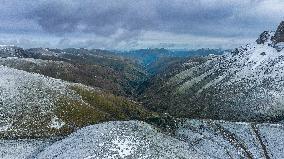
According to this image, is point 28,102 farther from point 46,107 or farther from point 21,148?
point 21,148

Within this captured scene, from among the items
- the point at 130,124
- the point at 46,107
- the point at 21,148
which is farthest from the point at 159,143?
the point at 46,107

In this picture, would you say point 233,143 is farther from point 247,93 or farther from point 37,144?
point 247,93

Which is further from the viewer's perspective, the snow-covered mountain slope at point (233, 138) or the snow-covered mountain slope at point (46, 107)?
the snow-covered mountain slope at point (46, 107)

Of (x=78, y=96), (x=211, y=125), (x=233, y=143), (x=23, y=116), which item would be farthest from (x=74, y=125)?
(x=233, y=143)

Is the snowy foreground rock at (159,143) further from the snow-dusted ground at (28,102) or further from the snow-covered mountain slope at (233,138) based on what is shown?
the snow-dusted ground at (28,102)

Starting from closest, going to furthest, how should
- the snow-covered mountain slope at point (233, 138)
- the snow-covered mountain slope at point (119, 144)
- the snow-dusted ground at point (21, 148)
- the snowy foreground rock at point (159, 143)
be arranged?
the snow-covered mountain slope at point (119, 144), the snowy foreground rock at point (159, 143), the snow-dusted ground at point (21, 148), the snow-covered mountain slope at point (233, 138)

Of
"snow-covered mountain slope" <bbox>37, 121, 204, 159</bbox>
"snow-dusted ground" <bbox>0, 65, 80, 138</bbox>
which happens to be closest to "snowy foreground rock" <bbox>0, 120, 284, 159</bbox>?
"snow-covered mountain slope" <bbox>37, 121, 204, 159</bbox>

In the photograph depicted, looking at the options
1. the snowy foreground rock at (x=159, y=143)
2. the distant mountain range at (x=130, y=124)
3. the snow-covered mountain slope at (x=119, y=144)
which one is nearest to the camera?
the snow-covered mountain slope at (x=119, y=144)

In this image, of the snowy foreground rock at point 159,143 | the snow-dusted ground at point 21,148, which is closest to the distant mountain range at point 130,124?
the snowy foreground rock at point 159,143
